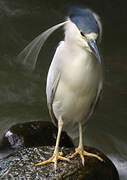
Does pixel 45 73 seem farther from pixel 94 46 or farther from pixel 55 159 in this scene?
pixel 94 46

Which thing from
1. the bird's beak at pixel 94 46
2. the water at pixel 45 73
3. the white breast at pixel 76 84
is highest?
the bird's beak at pixel 94 46

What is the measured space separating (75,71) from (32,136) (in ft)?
5.36

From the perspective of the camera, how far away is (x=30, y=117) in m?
7.02

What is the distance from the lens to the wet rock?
5223mm

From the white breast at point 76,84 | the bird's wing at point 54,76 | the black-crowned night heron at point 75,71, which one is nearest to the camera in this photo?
Answer: the black-crowned night heron at point 75,71

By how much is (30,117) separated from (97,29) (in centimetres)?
368

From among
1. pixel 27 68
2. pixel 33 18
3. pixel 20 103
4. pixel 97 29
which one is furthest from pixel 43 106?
pixel 97 29

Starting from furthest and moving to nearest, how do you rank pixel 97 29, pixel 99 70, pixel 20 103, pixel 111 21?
pixel 111 21
pixel 20 103
pixel 99 70
pixel 97 29

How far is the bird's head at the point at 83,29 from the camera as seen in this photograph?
3541 mm

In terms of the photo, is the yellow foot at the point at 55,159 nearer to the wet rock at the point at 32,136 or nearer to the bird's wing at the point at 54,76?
the bird's wing at the point at 54,76

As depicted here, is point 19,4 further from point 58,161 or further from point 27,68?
point 58,161

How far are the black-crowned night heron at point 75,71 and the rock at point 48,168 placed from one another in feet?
0.26

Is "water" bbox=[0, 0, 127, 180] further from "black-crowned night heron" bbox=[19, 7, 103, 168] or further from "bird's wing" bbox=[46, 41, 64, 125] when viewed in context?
"bird's wing" bbox=[46, 41, 64, 125]

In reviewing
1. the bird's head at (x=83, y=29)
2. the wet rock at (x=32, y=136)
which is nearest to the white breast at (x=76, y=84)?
the bird's head at (x=83, y=29)
